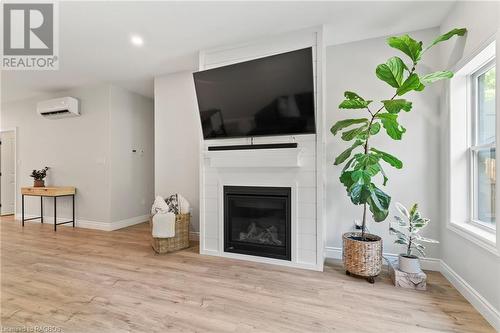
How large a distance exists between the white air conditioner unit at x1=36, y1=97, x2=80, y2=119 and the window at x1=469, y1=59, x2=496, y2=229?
5722 mm

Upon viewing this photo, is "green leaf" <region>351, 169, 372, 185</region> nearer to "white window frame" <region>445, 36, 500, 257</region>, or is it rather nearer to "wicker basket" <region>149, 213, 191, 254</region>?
"white window frame" <region>445, 36, 500, 257</region>

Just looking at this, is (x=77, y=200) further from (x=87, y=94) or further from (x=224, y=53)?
(x=224, y=53)

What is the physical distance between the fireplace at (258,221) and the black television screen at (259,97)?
69cm

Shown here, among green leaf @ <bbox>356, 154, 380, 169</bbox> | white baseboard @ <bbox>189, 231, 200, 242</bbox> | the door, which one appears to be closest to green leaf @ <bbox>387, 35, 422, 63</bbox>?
green leaf @ <bbox>356, 154, 380, 169</bbox>

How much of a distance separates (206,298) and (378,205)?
1680 millimetres

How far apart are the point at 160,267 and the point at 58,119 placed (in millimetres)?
4068

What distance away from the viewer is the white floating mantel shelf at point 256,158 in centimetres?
253

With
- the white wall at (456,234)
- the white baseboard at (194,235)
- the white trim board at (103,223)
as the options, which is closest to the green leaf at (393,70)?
the white wall at (456,234)

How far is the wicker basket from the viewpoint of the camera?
119 inches

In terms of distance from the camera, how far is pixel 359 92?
9.18 ft

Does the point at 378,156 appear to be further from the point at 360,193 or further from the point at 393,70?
the point at 393,70

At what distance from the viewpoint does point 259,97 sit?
264cm

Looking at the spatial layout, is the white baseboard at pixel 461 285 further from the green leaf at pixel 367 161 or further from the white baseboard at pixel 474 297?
the green leaf at pixel 367 161

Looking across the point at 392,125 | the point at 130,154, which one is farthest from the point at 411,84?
the point at 130,154
